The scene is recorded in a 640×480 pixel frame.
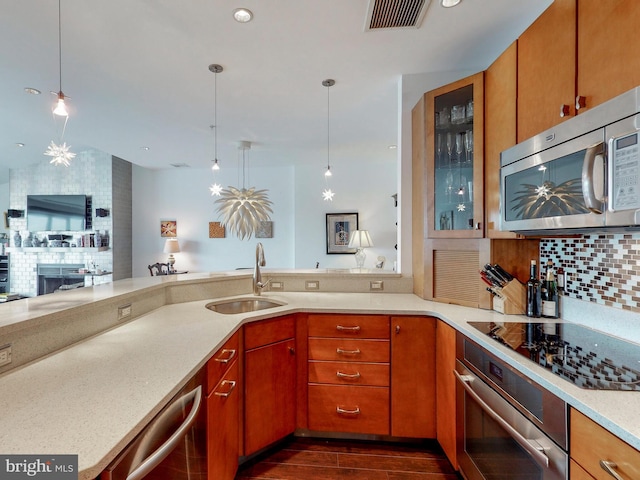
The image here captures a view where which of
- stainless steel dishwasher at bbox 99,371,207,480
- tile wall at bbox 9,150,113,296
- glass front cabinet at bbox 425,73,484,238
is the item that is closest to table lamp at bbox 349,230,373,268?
glass front cabinet at bbox 425,73,484,238

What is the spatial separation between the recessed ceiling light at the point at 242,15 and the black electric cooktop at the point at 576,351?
2.21 m

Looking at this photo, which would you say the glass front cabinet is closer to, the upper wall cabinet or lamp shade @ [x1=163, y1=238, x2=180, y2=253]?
the upper wall cabinet

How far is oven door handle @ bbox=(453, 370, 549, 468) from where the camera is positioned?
1.00m

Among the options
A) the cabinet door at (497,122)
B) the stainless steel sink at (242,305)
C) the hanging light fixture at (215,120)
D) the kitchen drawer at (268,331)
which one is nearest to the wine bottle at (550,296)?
the cabinet door at (497,122)

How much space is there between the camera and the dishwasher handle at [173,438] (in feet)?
2.61

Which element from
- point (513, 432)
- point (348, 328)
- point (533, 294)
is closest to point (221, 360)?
point (348, 328)

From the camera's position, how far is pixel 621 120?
100 centimetres

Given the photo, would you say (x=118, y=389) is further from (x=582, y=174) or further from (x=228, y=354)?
(x=582, y=174)

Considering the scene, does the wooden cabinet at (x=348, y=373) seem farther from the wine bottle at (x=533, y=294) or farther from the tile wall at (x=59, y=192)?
the tile wall at (x=59, y=192)

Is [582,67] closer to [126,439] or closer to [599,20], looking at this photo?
[599,20]

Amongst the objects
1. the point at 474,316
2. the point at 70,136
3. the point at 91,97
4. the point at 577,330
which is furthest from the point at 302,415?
the point at 70,136

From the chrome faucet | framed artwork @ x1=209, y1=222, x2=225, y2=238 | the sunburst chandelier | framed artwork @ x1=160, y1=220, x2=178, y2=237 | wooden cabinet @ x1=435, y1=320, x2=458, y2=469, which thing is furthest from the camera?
framed artwork @ x1=160, y1=220, x2=178, y2=237

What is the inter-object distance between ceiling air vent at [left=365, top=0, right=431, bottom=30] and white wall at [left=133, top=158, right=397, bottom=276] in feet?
12.2

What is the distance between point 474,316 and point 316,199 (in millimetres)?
4240
